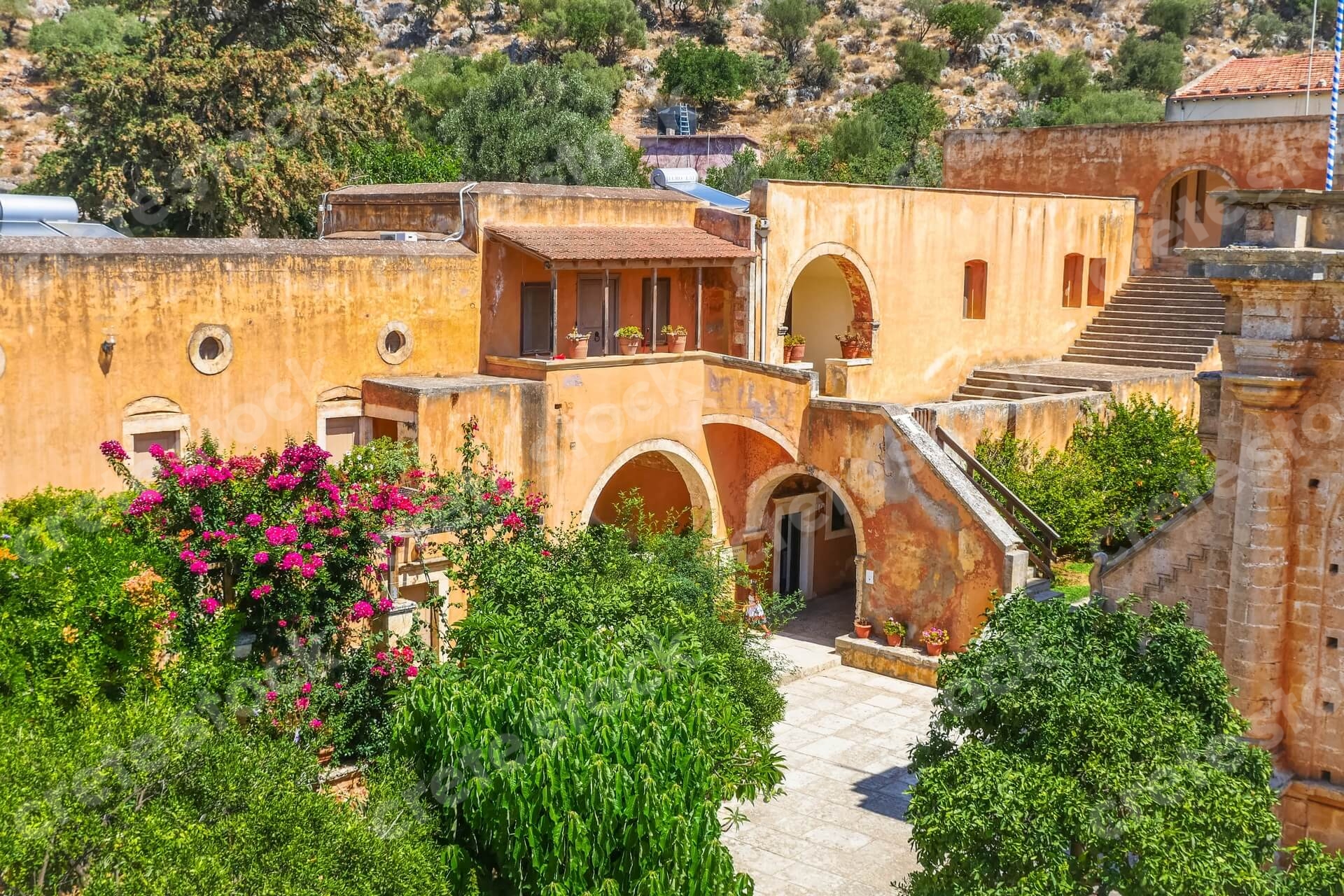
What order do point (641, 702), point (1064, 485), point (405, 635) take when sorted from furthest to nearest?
point (1064, 485), point (405, 635), point (641, 702)

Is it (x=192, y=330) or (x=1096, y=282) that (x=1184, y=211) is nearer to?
(x=1096, y=282)

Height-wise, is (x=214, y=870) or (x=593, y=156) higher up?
(x=593, y=156)

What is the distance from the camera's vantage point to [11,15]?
62000 millimetres

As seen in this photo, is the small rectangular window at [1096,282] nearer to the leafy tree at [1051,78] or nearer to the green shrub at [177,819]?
the green shrub at [177,819]

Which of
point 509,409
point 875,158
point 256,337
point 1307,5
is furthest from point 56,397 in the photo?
point 1307,5

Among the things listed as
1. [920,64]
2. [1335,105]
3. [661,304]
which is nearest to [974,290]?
[661,304]

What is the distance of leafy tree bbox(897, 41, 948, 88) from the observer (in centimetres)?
6412

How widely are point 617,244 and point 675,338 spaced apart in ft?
6.70

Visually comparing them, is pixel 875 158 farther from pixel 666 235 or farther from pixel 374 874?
pixel 374 874

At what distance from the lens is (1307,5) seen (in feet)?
218

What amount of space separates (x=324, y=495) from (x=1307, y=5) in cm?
6486

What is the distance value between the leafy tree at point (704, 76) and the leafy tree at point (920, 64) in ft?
25.0

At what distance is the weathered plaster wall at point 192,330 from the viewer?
16.7 meters

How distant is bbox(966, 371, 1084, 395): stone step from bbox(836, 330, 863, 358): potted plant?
304 cm
